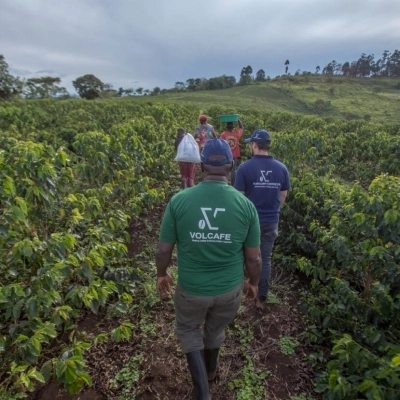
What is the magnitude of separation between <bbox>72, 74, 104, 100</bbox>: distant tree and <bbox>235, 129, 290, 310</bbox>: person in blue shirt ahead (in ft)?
154

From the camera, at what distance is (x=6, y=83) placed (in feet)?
85.5

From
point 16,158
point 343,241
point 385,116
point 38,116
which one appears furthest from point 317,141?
point 385,116

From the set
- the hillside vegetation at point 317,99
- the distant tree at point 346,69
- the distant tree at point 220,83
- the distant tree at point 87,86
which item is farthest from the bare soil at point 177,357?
the distant tree at point 346,69

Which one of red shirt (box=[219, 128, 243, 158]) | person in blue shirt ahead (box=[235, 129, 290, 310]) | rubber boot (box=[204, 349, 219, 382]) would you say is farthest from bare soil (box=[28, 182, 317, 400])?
red shirt (box=[219, 128, 243, 158])

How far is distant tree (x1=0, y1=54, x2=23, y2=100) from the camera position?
84.8 ft

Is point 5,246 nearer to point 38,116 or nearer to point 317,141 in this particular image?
point 317,141

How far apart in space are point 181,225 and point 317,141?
18.5 ft

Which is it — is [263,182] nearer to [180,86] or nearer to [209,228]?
[209,228]

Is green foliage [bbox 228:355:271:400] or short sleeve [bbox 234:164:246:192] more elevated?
short sleeve [bbox 234:164:246:192]

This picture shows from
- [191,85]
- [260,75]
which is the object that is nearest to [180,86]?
[191,85]

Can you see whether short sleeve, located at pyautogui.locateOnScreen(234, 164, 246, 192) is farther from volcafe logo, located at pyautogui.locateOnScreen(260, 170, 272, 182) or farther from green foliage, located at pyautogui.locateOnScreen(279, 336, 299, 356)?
green foliage, located at pyautogui.locateOnScreen(279, 336, 299, 356)

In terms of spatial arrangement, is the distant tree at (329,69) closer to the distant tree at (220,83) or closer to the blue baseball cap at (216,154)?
the distant tree at (220,83)

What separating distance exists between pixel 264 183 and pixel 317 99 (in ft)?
147

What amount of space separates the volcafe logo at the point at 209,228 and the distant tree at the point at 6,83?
30.5m
